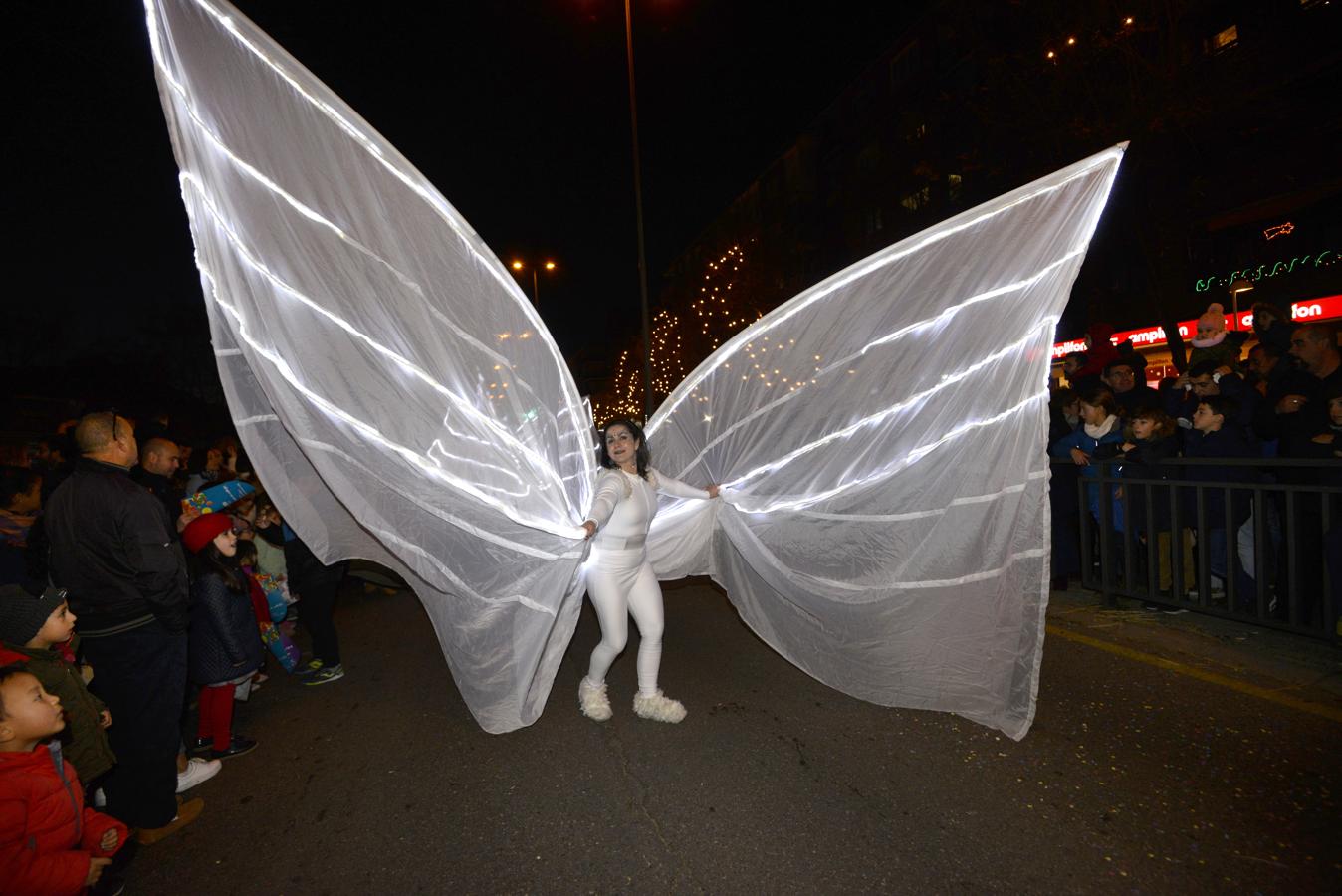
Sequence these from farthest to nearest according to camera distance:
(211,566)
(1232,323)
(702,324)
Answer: (702,324) → (1232,323) → (211,566)

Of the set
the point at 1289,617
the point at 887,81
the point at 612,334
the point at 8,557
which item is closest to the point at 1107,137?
the point at 1289,617

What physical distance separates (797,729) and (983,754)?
37.0 inches

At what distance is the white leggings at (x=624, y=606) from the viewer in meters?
4.02

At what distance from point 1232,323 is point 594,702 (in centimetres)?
1934

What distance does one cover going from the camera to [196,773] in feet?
12.1

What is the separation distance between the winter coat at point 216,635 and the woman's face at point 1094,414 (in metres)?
6.78

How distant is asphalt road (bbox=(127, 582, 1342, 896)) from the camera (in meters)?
2.67

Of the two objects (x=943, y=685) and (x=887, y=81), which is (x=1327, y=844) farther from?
(x=887, y=81)

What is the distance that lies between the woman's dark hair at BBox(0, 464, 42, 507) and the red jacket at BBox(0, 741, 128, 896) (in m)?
3.09

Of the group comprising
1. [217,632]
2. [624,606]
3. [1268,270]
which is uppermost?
[1268,270]

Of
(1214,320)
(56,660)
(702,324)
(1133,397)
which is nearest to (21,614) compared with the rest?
(56,660)

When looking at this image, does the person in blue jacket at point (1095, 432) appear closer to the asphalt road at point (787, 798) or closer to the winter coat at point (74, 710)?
the asphalt road at point (787, 798)

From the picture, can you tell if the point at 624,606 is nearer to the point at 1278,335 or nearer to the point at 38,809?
the point at 38,809

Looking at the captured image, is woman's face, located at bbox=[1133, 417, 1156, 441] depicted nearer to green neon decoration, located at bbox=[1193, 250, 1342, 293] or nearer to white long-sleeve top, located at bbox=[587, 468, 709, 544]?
white long-sleeve top, located at bbox=[587, 468, 709, 544]
